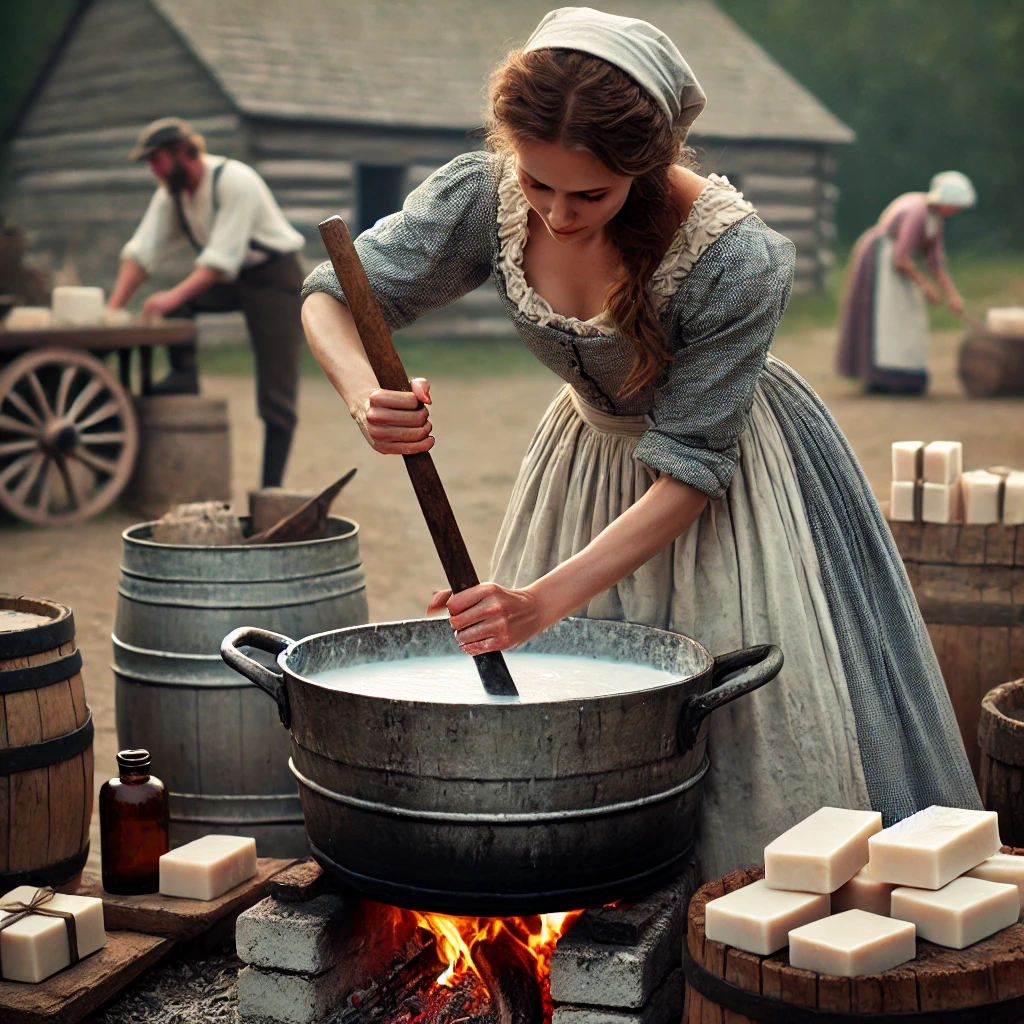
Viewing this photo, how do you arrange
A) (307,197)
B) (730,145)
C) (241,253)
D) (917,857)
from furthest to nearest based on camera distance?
(730,145), (307,197), (241,253), (917,857)

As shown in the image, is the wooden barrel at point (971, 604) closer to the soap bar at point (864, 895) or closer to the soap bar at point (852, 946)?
the soap bar at point (864, 895)

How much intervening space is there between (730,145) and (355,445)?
833 centimetres

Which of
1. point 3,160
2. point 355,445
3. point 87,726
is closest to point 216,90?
point 3,160

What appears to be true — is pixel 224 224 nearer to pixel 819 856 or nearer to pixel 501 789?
pixel 501 789

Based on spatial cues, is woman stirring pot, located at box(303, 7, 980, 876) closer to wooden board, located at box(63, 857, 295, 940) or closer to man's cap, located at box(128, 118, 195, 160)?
wooden board, located at box(63, 857, 295, 940)

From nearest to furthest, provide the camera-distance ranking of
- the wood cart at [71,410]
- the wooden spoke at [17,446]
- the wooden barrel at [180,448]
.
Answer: the wood cart at [71,410] < the wooden spoke at [17,446] < the wooden barrel at [180,448]

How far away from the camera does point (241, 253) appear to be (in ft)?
23.4

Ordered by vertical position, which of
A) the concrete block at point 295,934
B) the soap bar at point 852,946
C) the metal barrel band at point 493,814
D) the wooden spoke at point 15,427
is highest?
the wooden spoke at point 15,427

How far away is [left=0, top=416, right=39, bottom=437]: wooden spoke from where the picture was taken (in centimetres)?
701

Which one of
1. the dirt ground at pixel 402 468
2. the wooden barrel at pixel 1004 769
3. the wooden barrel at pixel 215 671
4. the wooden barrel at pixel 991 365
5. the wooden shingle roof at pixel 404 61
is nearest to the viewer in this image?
the wooden barrel at pixel 1004 769

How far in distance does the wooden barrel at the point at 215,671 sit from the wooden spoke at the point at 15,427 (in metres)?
4.36

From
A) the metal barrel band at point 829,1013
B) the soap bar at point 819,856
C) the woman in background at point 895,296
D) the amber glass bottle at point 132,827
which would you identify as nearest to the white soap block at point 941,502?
the soap bar at point 819,856

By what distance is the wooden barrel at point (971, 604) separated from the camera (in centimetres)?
322

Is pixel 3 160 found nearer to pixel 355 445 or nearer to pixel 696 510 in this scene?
pixel 355 445
